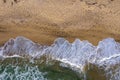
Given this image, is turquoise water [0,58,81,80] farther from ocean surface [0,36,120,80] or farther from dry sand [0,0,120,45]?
dry sand [0,0,120,45]

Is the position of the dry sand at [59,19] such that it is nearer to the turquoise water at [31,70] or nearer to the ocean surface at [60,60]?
the ocean surface at [60,60]

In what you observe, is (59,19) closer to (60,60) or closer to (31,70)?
(60,60)

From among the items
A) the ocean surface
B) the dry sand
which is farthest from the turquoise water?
the dry sand

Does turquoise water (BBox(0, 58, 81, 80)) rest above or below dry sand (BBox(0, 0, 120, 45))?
below

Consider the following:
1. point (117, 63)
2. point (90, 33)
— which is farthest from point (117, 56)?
point (90, 33)

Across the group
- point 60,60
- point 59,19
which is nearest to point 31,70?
point 60,60

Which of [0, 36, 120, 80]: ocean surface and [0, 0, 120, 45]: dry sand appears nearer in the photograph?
Result: [0, 36, 120, 80]: ocean surface
